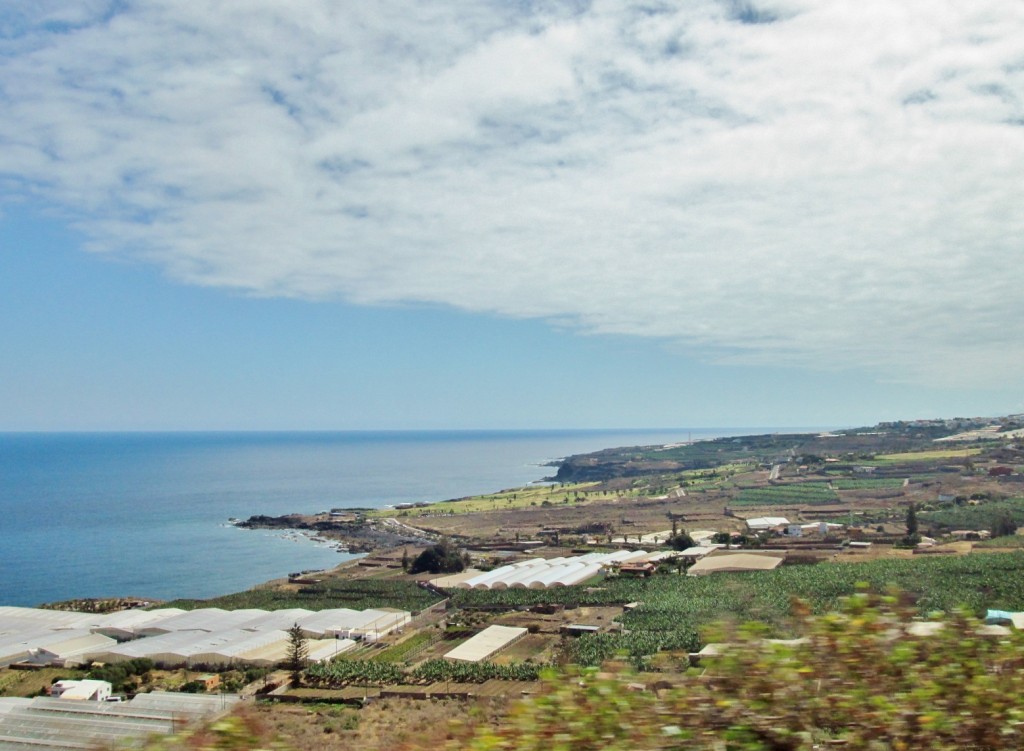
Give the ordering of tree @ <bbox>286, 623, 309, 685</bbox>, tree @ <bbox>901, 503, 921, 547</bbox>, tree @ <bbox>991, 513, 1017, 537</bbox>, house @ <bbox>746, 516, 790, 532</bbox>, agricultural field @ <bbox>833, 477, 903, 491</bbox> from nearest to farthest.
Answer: tree @ <bbox>286, 623, 309, 685</bbox> → tree @ <bbox>901, 503, 921, 547</bbox> → tree @ <bbox>991, 513, 1017, 537</bbox> → house @ <bbox>746, 516, 790, 532</bbox> → agricultural field @ <bbox>833, 477, 903, 491</bbox>

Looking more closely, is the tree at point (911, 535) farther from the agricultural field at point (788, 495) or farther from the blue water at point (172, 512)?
the blue water at point (172, 512)

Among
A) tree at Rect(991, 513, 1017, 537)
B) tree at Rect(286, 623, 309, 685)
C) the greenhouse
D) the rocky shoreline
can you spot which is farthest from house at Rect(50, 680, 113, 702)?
tree at Rect(991, 513, 1017, 537)

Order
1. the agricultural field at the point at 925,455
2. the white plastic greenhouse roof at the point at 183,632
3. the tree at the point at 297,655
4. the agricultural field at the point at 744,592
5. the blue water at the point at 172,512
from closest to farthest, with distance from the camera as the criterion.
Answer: the agricultural field at the point at 744,592 → the tree at the point at 297,655 → the white plastic greenhouse roof at the point at 183,632 → the blue water at the point at 172,512 → the agricultural field at the point at 925,455

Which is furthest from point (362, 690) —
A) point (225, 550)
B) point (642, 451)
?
point (642, 451)

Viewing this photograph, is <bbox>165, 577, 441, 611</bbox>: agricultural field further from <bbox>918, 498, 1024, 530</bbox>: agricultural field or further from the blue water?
<bbox>918, 498, 1024, 530</bbox>: agricultural field

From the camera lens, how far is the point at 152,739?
9.14 ft

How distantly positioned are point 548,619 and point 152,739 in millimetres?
26516

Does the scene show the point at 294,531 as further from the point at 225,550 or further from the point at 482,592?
the point at 482,592

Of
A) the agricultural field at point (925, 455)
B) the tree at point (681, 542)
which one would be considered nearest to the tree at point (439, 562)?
the tree at point (681, 542)

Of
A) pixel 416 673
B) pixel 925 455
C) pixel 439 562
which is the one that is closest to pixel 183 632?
pixel 416 673

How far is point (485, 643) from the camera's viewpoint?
2434 centimetres

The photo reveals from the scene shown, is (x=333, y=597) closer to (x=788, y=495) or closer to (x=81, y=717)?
(x=81, y=717)

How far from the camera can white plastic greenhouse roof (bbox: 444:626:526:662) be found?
22.8m

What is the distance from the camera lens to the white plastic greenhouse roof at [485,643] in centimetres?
2280
